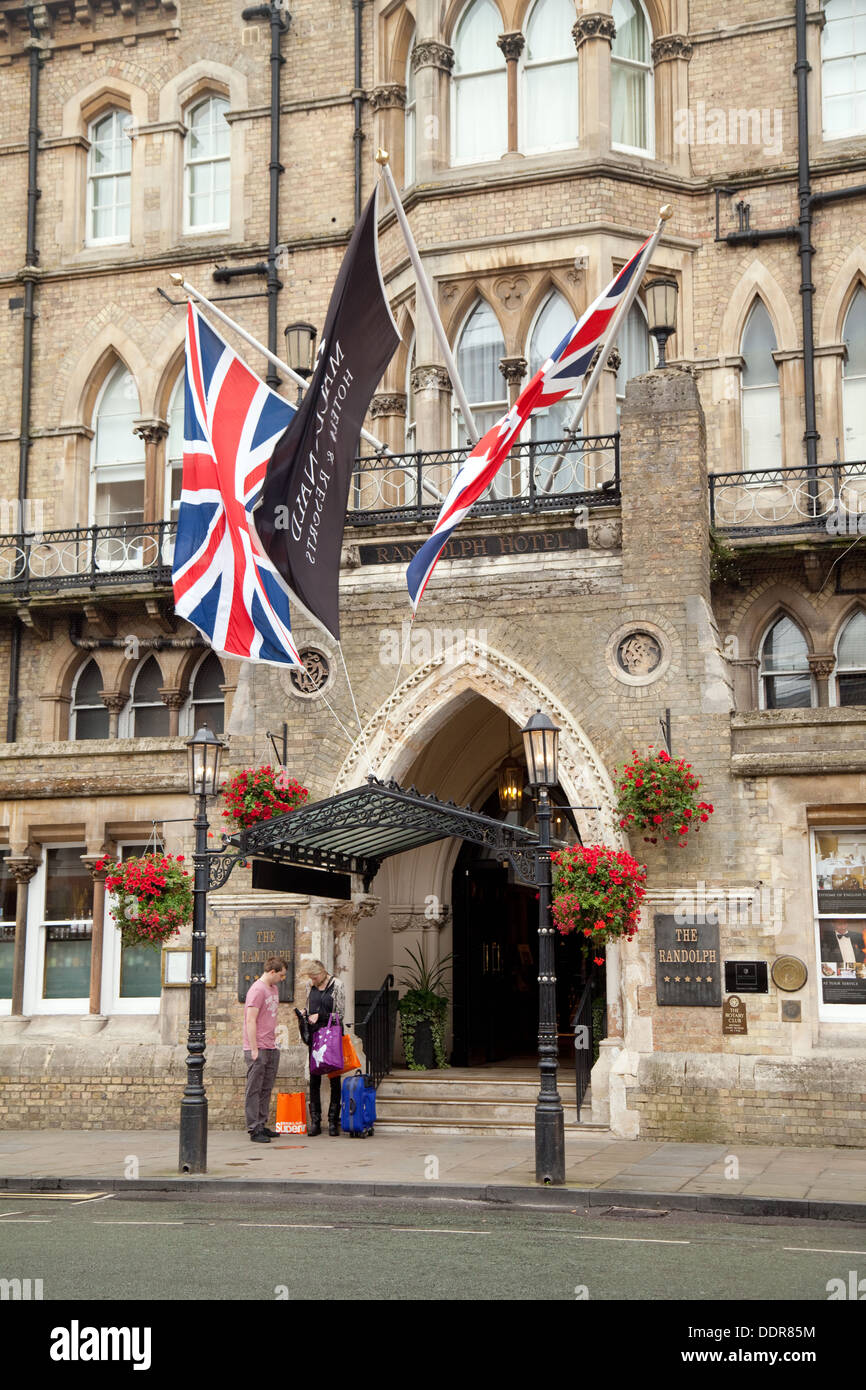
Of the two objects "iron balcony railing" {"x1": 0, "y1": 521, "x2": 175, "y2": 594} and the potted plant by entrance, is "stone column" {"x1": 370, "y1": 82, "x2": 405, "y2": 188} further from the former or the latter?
the potted plant by entrance

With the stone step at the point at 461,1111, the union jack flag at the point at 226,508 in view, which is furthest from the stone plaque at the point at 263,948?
the union jack flag at the point at 226,508

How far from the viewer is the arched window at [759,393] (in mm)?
21203

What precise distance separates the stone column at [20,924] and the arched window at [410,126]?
36.3 ft

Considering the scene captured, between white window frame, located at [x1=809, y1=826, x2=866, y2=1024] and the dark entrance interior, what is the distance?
15.6ft

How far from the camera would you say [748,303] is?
69.9ft

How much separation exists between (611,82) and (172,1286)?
17914 millimetres

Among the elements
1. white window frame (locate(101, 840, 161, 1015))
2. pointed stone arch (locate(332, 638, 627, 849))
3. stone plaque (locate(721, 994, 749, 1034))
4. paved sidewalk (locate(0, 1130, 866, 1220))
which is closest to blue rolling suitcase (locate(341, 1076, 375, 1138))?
paved sidewalk (locate(0, 1130, 866, 1220))

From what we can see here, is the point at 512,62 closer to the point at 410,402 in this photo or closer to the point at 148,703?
the point at 410,402

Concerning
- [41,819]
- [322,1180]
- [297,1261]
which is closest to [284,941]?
[41,819]

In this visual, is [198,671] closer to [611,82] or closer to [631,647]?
[631,647]

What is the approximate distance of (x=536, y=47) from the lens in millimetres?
21828

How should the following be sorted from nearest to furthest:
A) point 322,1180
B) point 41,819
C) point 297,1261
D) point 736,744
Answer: point 297,1261, point 322,1180, point 736,744, point 41,819

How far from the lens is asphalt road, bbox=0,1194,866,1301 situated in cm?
812

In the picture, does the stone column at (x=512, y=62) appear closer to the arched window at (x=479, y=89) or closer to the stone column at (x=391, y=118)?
the arched window at (x=479, y=89)
